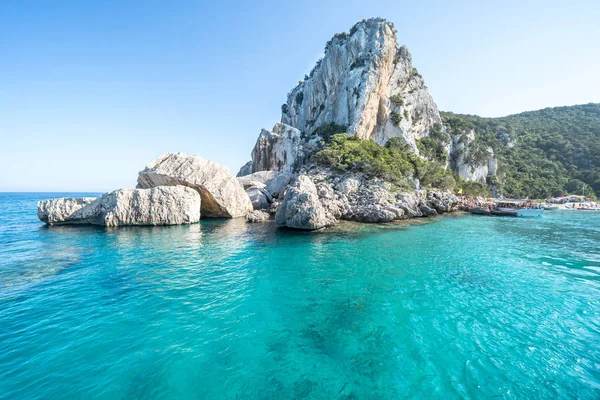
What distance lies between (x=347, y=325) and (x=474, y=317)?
14.5 ft

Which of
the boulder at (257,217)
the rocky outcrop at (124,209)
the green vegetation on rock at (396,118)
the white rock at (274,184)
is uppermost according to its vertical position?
the green vegetation on rock at (396,118)

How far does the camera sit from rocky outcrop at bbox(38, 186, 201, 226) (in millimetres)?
23250

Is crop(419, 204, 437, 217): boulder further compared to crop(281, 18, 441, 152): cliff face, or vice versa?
crop(281, 18, 441, 152): cliff face

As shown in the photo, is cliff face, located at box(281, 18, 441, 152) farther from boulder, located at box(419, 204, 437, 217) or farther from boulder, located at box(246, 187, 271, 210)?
boulder, located at box(246, 187, 271, 210)

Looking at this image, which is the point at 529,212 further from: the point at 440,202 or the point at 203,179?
the point at 203,179

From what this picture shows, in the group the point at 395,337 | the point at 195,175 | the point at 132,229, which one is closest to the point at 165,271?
the point at 395,337

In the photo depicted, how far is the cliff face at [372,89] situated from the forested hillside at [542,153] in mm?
17062

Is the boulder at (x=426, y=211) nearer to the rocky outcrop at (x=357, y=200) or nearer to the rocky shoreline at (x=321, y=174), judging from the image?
the rocky outcrop at (x=357, y=200)

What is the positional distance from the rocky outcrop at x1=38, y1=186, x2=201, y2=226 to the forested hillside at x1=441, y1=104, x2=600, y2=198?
239 feet

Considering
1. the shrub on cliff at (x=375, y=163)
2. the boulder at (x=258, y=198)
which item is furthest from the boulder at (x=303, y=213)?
the shrub on cliff at (x=375, y=163)

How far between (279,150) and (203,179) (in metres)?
24.3

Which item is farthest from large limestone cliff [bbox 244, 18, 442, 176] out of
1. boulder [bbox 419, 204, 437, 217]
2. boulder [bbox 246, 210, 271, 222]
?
boulder [bbox 419, 204, 437, 217]

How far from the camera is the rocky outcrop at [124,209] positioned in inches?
915

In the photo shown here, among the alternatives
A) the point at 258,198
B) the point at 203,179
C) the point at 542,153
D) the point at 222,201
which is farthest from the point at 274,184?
the point at 542,153
